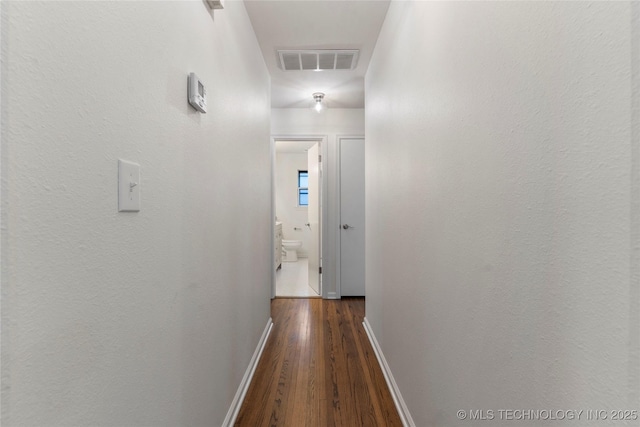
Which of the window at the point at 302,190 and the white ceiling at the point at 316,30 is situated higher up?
the white ceiling at the point at 316,30

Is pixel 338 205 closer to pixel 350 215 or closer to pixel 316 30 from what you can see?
pixel 350 215

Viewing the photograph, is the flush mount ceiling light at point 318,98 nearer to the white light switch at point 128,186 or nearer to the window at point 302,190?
the white light switch at point 128,186

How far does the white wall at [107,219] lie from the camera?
49cm

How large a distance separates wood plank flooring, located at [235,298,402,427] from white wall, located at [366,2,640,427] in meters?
0.47

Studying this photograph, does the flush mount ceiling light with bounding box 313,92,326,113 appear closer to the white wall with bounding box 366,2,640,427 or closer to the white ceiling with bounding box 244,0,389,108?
the white ceiling with bounding box 244,0,389,108

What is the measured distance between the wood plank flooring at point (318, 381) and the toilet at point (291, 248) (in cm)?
316

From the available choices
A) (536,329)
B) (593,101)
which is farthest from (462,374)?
(593,101)

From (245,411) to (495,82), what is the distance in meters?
1.96

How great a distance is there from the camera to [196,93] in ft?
3.67

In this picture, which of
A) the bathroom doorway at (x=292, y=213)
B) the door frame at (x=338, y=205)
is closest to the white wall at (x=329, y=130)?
the door frame at (x=338, y=205)

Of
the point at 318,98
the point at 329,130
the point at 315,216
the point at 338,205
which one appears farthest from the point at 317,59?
the point at 315,216

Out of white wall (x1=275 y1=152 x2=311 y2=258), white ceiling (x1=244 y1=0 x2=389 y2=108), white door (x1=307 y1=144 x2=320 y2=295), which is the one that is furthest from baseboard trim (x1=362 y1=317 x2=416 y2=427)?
white wall (x1=275 y1=152 x2=311 y2=258)

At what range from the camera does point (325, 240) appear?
12.9ft

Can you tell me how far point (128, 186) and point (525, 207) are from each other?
36.4 inches
